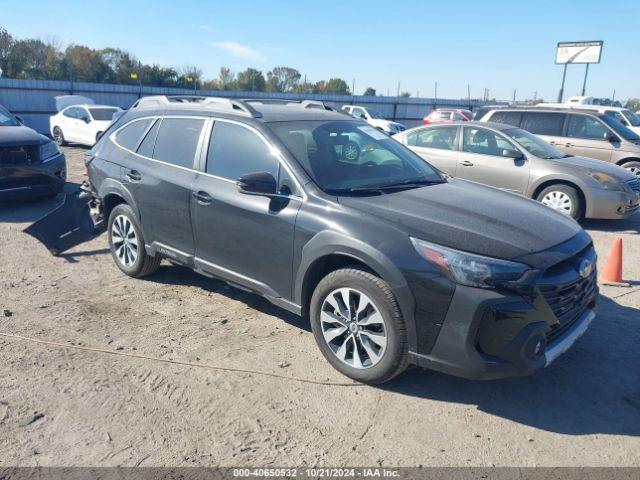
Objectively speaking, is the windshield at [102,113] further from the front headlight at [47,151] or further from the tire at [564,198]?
the tire at [564,198]

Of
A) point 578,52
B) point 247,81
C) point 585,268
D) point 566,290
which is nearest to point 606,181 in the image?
point 585,268

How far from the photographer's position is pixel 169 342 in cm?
409

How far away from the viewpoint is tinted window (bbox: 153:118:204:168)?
4.65m

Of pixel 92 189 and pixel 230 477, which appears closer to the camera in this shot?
pixel 230 477

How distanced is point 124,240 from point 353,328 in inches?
120

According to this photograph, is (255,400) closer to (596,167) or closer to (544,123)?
(596,167)

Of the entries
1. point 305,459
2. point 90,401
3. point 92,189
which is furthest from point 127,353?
point 92,189

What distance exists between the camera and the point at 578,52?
42.5 m

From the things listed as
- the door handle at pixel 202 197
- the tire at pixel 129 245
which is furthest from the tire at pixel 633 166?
the tire at pixel 129 245

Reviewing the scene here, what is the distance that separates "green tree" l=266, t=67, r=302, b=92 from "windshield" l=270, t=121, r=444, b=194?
55.9m

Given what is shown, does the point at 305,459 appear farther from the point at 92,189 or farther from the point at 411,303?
the point at 92,189

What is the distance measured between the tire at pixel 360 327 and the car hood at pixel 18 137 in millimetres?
6644

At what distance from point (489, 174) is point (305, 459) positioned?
687 centimetres

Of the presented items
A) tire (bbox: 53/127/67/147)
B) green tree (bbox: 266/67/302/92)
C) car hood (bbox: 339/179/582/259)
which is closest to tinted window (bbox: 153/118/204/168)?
car hood (bbox: 339/179/582/259)
